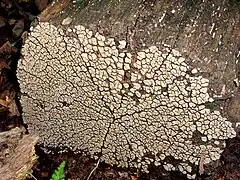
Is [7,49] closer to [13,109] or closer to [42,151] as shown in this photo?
[13,109]

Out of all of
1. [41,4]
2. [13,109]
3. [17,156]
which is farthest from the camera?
[41,4]

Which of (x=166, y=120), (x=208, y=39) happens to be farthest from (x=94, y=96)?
(x=208, y=39)

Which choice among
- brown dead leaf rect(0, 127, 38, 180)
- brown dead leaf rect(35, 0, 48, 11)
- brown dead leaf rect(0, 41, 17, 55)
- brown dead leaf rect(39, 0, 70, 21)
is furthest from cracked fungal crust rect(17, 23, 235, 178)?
brown dead leaf rect(35, 0, 48, 11)

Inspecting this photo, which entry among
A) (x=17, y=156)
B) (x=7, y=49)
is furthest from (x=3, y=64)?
(x=17, y=156)

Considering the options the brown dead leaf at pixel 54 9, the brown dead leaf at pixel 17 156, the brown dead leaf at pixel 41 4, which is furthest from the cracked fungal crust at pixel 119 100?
the brown dead leaf at pixel 41 4

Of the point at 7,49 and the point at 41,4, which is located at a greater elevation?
the point at 41,4

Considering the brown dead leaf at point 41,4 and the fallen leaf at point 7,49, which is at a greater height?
the brown dead leaf at point 41,4

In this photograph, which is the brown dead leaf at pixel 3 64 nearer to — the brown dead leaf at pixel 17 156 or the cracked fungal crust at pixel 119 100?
the cracked fungal crust at pixel 119 100
